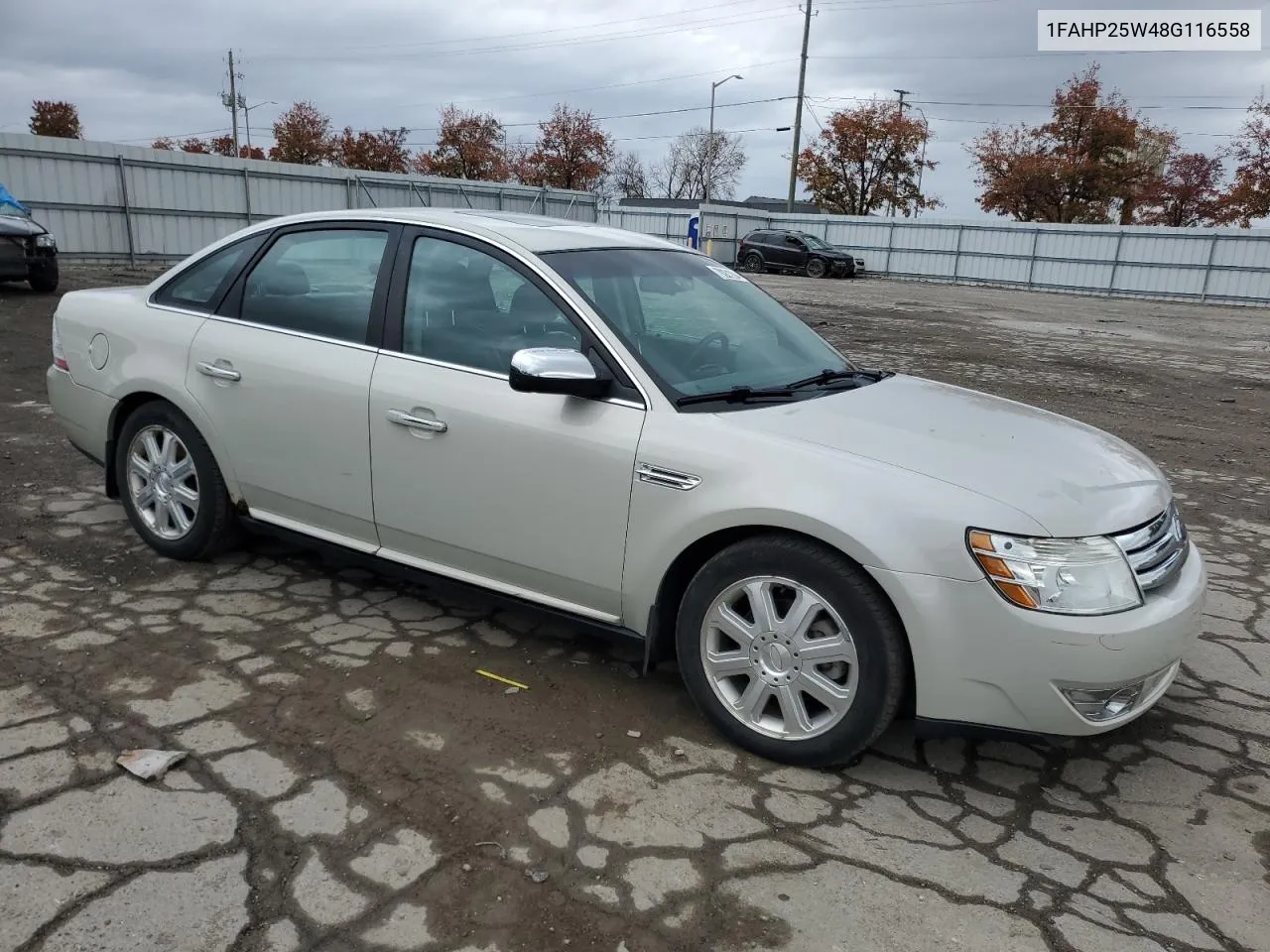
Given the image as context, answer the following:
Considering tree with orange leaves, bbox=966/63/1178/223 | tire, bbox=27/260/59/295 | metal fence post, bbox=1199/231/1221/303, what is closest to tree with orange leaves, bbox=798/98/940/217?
tree with orange leaves, bbox=966/63/1178/223

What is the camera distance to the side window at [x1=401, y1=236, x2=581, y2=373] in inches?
138

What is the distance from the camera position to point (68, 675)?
3.46 meters

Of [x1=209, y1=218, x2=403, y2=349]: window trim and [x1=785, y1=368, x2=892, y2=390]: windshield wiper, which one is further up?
[x1=209, y1=218, x2=403, y2=349]: window trim

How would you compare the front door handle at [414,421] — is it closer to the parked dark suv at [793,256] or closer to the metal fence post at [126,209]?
the metal fence post at [126,209]

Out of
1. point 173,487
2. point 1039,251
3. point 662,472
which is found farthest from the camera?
point 1039,251

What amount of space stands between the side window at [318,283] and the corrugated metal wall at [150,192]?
16.8 m

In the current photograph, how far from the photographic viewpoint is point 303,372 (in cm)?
388

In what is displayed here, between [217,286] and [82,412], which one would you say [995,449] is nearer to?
[217,286]

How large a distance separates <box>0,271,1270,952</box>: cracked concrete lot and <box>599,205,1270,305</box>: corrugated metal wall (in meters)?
29.8

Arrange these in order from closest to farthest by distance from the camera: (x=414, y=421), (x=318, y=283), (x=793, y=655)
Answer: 1. (x=793, y=655)
2. (x=414, y=421)
3. (x=318, y=283)

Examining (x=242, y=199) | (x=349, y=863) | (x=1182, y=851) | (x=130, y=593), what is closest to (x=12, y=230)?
(x=242, y=199)

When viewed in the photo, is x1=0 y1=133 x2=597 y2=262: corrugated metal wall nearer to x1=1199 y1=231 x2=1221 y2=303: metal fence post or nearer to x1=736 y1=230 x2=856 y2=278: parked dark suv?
x1=736 y1=230 x2=856 y2=278: parked dark suv

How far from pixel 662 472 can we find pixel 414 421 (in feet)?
3.34


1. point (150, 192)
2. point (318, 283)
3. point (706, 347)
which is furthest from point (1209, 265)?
point (318, 283)
